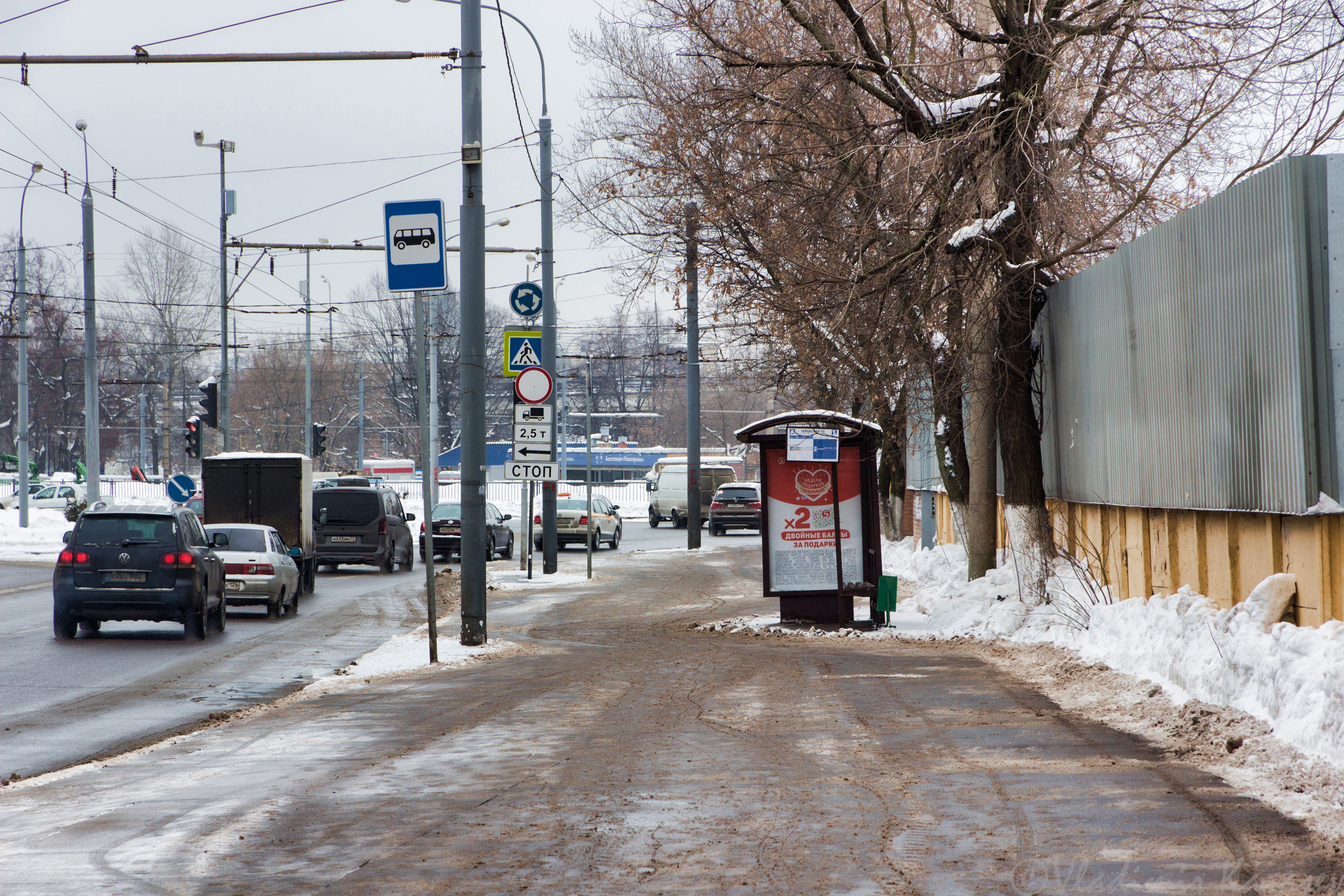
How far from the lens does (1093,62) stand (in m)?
13.9

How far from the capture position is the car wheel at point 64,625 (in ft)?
50.2

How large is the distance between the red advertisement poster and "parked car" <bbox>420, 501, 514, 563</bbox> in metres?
16.1

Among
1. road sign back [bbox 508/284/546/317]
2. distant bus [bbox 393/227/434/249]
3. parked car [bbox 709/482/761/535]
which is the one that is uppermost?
road sign back [bbox 508/284/546/317]

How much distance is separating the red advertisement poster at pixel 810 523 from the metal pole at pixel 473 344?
4171mm

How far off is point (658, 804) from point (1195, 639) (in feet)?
14.9

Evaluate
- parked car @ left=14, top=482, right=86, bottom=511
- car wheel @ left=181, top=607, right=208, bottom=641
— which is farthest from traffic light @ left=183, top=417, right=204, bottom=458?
parked car @ left=14, top=482, right=86, bottom=511

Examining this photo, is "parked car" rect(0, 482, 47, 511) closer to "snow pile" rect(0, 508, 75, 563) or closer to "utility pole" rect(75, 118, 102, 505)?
"snow pile" rect(0, 508, 75, 563)

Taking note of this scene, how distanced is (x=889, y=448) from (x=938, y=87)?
15049 mm

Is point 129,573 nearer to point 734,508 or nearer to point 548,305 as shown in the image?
point 548,305

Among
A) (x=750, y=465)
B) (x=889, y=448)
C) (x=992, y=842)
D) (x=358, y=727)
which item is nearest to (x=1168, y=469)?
(x=992, y=842)

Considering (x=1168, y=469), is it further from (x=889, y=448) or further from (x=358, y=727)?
(x=889, y=448)

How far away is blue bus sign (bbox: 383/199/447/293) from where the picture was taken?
40.2 feet

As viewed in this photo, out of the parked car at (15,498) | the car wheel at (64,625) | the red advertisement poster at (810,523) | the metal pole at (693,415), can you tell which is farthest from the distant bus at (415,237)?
the parked car at (15,498)

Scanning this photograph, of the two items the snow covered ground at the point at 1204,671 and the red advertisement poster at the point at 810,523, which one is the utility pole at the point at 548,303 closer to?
the red advertisement poster at the point at 810,523
